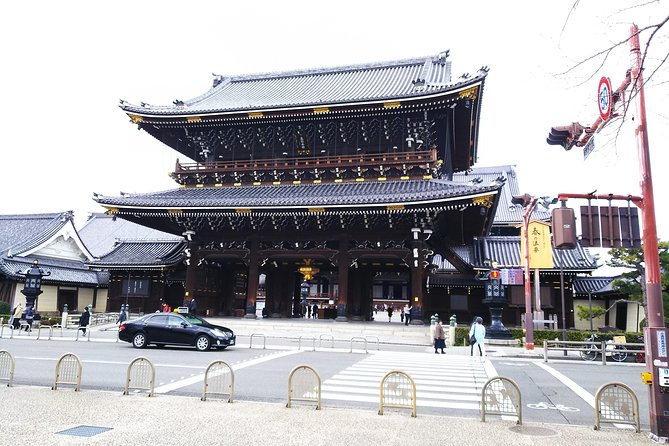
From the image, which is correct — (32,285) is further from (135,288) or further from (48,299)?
(48,299)

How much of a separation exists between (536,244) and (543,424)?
1892 cm

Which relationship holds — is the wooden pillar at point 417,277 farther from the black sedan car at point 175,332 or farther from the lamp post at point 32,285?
the lamp post at point 32,285

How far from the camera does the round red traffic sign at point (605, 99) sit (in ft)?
25.0

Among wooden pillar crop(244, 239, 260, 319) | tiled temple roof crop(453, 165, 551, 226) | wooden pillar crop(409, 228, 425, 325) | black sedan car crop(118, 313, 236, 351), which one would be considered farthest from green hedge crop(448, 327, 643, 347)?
tiled temple roof crop(453, 165, 551, 226)

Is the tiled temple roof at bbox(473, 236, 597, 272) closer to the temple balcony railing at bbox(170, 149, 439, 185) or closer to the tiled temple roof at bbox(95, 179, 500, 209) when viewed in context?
the temple balcony railing at bbox(170, 149, 439, 185)

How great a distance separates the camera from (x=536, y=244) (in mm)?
25266

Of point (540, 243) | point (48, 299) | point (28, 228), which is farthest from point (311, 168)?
point (28, 228)

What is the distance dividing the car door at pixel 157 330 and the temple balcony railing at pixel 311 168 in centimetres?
1160

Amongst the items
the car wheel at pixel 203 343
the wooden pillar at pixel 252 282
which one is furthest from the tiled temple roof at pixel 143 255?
the car wheel at pixel 203 343

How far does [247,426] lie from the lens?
731cm

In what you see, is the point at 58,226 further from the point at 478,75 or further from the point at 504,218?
the point at 504,218

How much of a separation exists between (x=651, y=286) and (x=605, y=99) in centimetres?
310

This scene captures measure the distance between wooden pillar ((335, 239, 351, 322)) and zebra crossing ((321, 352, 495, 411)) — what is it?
6.53 metres

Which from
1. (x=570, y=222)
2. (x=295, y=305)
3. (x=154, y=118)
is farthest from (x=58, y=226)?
(x=570, y=222)
